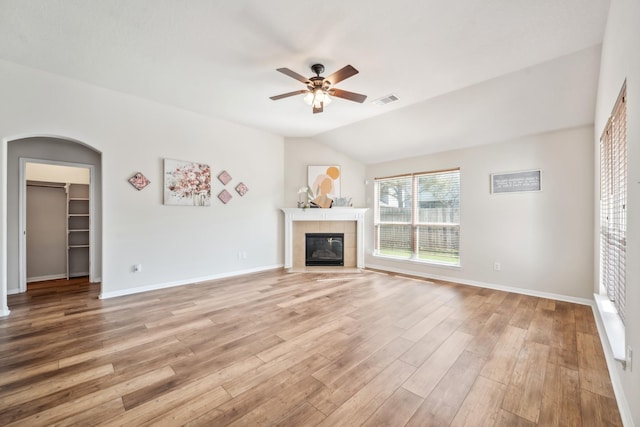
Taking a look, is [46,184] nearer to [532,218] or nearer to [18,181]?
[18,181]

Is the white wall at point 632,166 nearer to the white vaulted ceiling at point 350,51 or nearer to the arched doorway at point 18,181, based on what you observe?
the white vaulted ceiling at point 350,51

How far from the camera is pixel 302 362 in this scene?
207 cm

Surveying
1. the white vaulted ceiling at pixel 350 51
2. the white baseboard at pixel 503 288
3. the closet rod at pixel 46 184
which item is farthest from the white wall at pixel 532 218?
the closet rod at pixel 46 184

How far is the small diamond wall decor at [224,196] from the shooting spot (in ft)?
15.8

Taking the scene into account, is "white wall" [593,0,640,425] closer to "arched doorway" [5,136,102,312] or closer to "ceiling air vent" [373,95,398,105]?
"ceiling air vent" [373,95,398,105]

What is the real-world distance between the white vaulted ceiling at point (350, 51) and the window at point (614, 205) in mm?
849

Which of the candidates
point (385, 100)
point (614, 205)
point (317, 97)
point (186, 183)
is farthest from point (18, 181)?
point (614, 205)

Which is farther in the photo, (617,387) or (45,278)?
(45,278)

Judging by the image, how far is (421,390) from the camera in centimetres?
174

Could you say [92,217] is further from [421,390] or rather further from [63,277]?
[421,390]

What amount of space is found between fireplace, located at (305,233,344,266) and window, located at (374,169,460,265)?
2.90 feet

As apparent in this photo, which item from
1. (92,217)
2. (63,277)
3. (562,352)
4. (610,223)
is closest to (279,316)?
(562,352)

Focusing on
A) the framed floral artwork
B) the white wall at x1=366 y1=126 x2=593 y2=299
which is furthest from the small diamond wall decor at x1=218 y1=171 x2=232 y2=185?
the white wall at x1=366 y1=126 x2=593 y2=299

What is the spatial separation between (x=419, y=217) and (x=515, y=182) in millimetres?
1716
